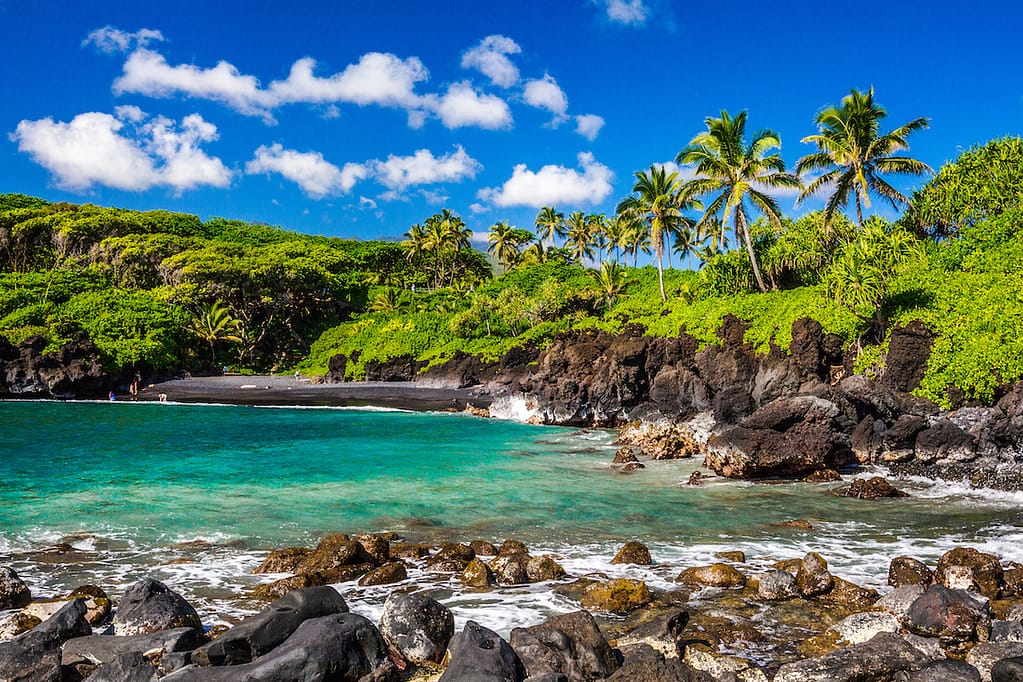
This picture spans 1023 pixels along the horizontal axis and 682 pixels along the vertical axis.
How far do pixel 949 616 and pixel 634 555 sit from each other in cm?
508

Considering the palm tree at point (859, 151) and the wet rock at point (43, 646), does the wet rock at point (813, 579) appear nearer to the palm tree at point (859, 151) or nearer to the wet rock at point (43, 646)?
the wet rock at point (43, 646)

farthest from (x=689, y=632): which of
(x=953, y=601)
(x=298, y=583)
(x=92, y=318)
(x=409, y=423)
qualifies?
(x=92, y=318)

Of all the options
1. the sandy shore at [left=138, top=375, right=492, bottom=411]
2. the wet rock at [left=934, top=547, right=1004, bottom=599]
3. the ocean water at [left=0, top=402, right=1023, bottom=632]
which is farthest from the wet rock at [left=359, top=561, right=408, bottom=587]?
the sandy shore at [left=138, top=375, right=492, bottom=411]

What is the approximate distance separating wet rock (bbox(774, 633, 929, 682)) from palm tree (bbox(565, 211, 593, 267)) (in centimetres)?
8783

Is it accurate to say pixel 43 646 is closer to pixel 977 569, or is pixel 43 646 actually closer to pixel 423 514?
pixel 423 514

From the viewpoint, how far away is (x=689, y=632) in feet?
31.2

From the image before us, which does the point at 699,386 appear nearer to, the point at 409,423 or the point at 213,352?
the point at 409,423

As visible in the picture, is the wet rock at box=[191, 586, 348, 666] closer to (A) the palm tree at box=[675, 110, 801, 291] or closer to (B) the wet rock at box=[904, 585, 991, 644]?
(B) the wet rock at box=[904, 585, 991, 644]

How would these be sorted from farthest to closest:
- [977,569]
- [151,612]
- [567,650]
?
[977,569] → [151,612] → [567,650]

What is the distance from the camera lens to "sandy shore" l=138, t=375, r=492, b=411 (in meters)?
51.5

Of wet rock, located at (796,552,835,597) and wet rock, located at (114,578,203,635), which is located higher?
wet rock, located at (796,552,835,597)

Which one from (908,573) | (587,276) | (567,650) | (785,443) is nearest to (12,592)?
(567,650)

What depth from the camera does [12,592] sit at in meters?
10.7

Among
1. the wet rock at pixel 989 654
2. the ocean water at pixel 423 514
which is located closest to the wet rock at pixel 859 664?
the wet rock at pixel 989 654
